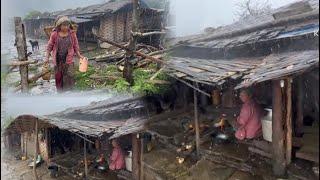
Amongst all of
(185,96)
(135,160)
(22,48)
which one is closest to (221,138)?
(185,96)

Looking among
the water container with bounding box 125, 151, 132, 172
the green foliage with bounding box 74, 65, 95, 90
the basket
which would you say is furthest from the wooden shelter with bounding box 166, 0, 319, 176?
the water container with bounding box 125, 151, 132, 172

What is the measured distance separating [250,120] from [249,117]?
5cm

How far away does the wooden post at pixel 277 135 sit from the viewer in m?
4.65

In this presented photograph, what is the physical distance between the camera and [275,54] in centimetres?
531

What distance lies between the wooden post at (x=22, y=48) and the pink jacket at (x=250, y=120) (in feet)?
10.3

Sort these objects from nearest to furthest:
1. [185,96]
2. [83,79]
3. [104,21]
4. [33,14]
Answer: [33,14]
[83,79]
[104,21]
[185,96]

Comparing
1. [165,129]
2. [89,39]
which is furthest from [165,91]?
[89,39]

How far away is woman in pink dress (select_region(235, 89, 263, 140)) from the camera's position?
17.7 feet

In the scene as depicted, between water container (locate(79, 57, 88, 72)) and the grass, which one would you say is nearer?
water container (locate(79, 57, 88, 72))

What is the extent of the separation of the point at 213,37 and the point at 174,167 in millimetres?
2596

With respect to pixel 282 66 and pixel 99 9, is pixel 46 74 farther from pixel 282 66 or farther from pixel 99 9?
pixel 99 9

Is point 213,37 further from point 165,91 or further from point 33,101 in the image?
point 33,101

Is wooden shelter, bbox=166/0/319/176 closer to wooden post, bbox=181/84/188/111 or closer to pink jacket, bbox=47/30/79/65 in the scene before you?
wooden post, bbox=181/84/188/111

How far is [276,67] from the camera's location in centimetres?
426
